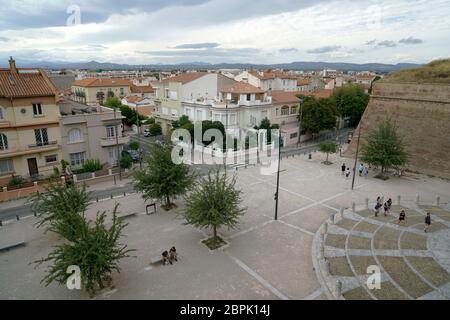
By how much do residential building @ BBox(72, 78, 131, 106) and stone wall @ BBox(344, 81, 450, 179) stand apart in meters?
60.3

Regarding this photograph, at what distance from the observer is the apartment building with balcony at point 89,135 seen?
2947 centimetres

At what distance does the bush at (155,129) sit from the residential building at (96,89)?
28.8 metres

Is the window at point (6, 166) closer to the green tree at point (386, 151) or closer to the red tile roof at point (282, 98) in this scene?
the green tree at point (386, 151)

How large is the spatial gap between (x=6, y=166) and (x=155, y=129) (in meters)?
24.4

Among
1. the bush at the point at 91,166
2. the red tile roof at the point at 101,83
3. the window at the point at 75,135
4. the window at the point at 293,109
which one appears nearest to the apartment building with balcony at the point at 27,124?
the window at the point at 75,135

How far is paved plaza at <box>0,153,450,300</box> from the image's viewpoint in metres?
13.3

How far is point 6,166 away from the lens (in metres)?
26.9

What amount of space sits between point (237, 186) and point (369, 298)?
51.5 ft

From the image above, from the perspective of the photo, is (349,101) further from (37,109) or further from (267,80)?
(37,109)

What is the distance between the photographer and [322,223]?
19984mm

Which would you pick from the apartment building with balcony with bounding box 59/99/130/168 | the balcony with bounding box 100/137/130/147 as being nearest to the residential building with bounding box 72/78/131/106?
the apartment building with balcony with bounding box 59/99/130/168

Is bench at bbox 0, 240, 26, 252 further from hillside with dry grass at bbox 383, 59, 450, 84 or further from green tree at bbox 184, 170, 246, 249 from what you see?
hillside with dry grass at bbox 383, 59, 450, 84

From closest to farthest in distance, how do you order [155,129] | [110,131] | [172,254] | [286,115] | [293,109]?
[172,254] → [110,131] → [286,115] → [155,129] → [293,109]

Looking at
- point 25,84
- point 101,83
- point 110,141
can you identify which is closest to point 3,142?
point 25,84
